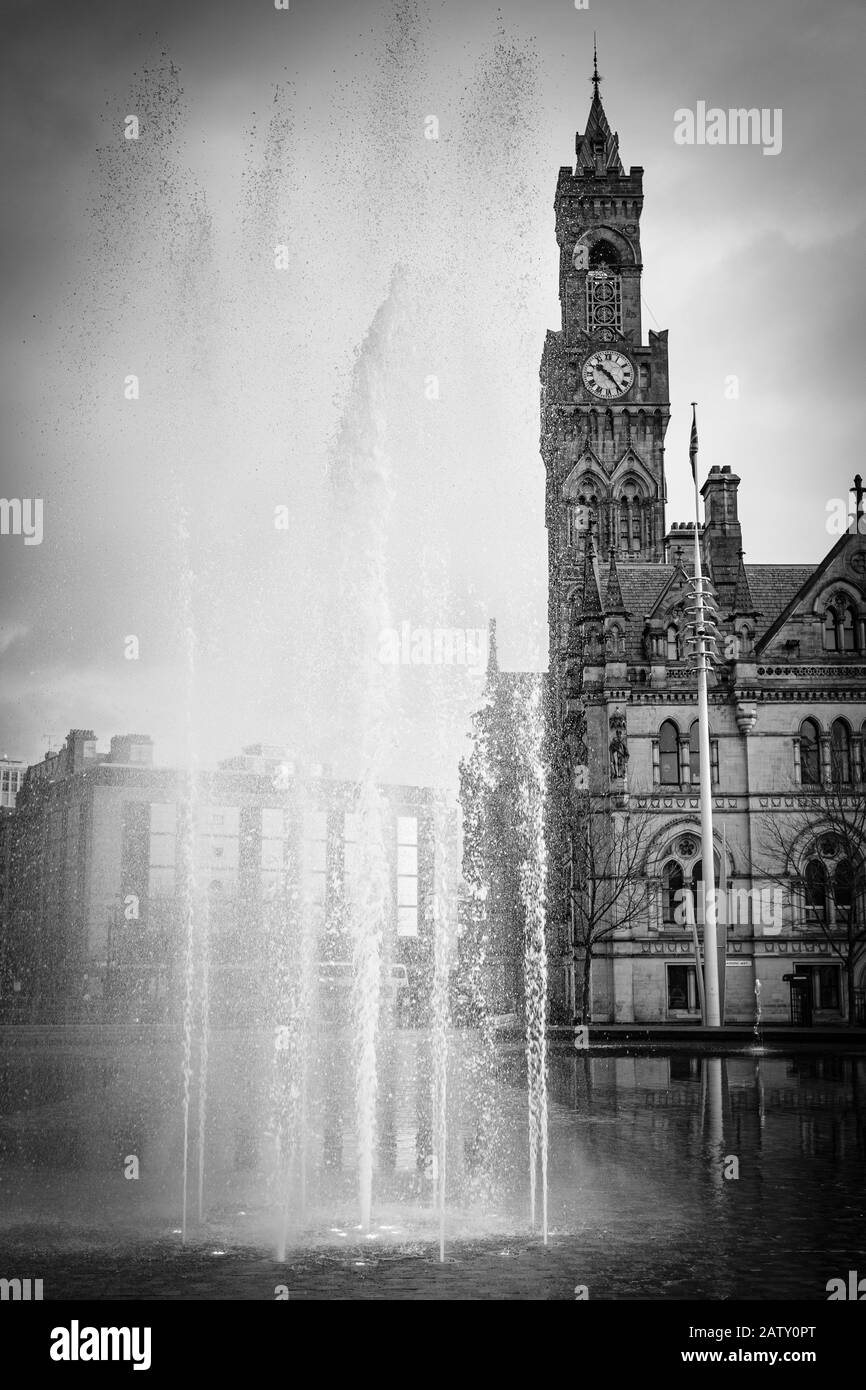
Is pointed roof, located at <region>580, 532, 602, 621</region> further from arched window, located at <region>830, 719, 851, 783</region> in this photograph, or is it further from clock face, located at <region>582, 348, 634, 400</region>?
clock face, located at <region>582, 348, 634, 400</region>

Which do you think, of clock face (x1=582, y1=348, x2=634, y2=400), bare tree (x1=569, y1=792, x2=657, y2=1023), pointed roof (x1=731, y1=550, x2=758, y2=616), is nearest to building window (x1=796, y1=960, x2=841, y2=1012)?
bare tree (x1=569, y1=792, x2=657, y2=1023)

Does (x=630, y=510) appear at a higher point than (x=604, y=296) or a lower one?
lower

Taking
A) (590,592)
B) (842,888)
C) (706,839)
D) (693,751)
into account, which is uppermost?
(590,592)

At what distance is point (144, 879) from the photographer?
326 ft

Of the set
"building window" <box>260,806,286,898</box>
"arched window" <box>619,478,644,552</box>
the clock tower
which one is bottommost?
"building window" <box>260,806,286,898</box>

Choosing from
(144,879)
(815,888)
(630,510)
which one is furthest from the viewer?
(144,879)

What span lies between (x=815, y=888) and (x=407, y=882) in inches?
3057

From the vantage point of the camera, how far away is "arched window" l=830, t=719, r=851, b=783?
168 feet

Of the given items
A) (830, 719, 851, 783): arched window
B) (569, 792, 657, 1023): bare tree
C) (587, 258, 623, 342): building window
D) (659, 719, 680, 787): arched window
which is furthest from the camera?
(587, 258, 623, 342): building window

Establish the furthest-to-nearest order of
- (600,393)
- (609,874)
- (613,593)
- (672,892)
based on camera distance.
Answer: (600,393)
(613,593)
(672,892)
(609,874)

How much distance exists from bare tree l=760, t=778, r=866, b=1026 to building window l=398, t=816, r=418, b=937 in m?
74.0

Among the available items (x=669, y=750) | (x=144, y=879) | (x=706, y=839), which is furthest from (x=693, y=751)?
(x=144, y=879)

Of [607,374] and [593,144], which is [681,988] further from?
[593,144]
